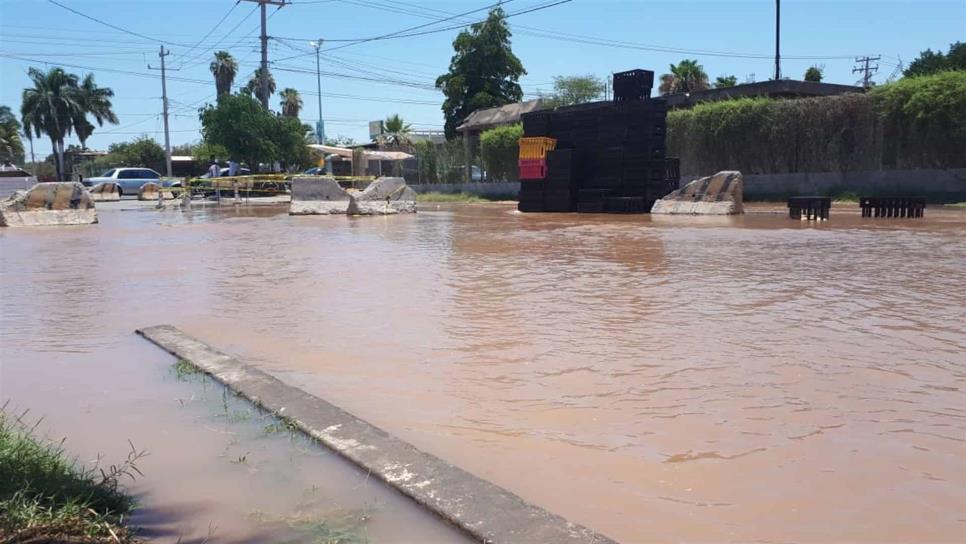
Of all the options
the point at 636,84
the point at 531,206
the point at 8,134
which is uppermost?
the point at 8,134

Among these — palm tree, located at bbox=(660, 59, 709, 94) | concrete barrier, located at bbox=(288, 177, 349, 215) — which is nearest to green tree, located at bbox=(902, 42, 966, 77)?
palm tree, located at bbox=(660, 59, 709, 94)

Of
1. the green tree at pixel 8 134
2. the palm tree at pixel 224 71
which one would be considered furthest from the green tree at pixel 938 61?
the green tree at pixel 8 134

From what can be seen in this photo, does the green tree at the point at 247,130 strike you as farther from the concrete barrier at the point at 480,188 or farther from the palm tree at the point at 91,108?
the palm tree at the point at 91,108

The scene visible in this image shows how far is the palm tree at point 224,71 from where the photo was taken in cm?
6844

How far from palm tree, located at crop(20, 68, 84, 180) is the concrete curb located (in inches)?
2404

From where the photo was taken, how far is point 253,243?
13.6 m

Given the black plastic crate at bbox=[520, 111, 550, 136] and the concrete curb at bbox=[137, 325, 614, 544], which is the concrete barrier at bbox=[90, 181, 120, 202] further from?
the concrete curb at bbox=[137, 325, 614, 544]

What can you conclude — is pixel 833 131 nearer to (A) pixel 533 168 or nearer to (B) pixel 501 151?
(A) pixel 533 168

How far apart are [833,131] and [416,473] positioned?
25479 millimetres

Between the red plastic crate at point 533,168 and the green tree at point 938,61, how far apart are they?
24967 mm

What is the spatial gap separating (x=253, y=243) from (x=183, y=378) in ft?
31.0

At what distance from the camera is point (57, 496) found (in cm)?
262

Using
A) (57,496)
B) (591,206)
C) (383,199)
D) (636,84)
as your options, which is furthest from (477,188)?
(57,496)

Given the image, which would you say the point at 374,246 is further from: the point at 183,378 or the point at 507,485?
the point at 507,485
